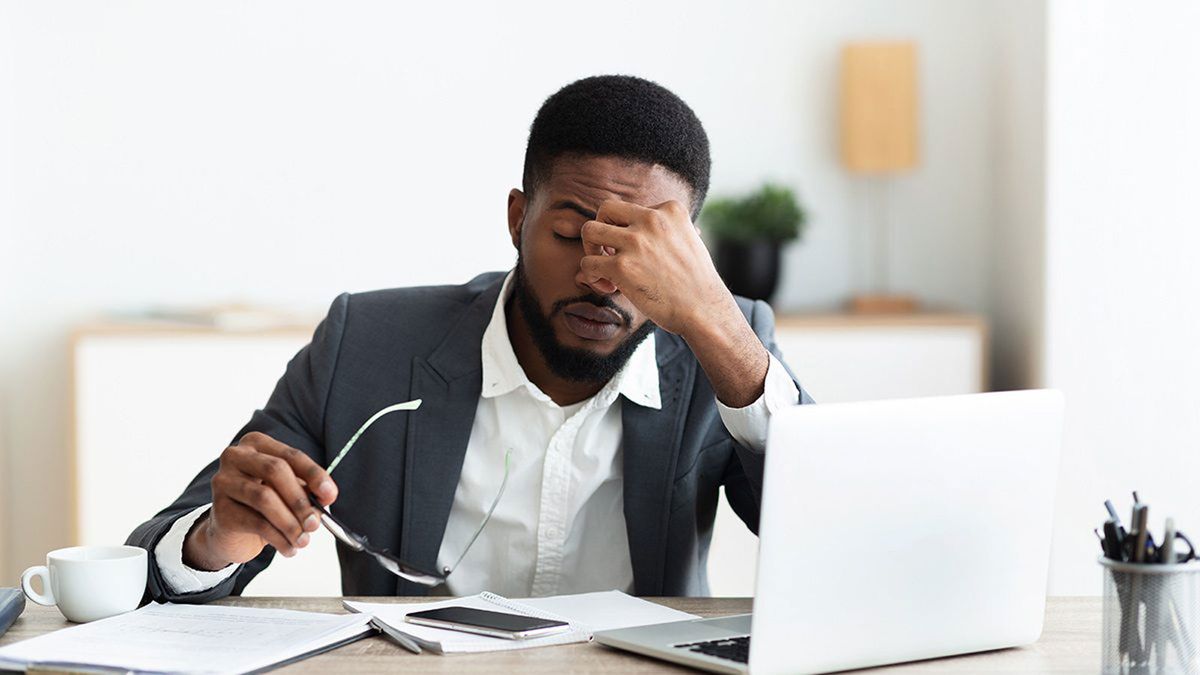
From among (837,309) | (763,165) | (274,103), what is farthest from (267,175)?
(837,309)

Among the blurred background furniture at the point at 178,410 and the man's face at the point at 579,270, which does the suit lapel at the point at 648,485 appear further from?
the blurred background furniture at the point at 178,410

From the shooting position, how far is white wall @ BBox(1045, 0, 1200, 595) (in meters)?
3.11

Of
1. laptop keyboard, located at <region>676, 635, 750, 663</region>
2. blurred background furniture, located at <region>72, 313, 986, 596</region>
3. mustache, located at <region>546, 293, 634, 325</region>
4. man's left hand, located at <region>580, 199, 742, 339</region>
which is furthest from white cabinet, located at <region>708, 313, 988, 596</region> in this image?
laptop keyboard, located at <region>676, 635, 750, 663</region>

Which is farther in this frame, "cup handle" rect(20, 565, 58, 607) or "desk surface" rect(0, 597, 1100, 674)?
"cup handle" rect(20, 565, 58, 607)

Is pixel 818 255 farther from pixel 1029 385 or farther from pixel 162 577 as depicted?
pixel 162 577

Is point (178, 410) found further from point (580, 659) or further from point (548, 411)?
point (580, 659)

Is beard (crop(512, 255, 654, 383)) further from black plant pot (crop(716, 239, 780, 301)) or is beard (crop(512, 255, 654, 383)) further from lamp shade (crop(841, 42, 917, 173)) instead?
lamp shade (crop(841, 42, 917, 173))

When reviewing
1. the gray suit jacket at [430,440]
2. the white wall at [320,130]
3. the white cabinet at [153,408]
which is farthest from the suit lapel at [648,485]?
the white wall at [320,130]

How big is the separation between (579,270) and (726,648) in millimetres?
614

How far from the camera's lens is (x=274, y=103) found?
140 inches

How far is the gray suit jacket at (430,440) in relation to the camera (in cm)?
185

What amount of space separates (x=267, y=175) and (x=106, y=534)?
98 centimetres

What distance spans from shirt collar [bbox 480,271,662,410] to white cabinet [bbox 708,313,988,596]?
4.72 ft

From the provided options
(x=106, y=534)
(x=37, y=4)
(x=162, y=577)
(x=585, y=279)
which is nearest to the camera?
(x=162, y=577)
